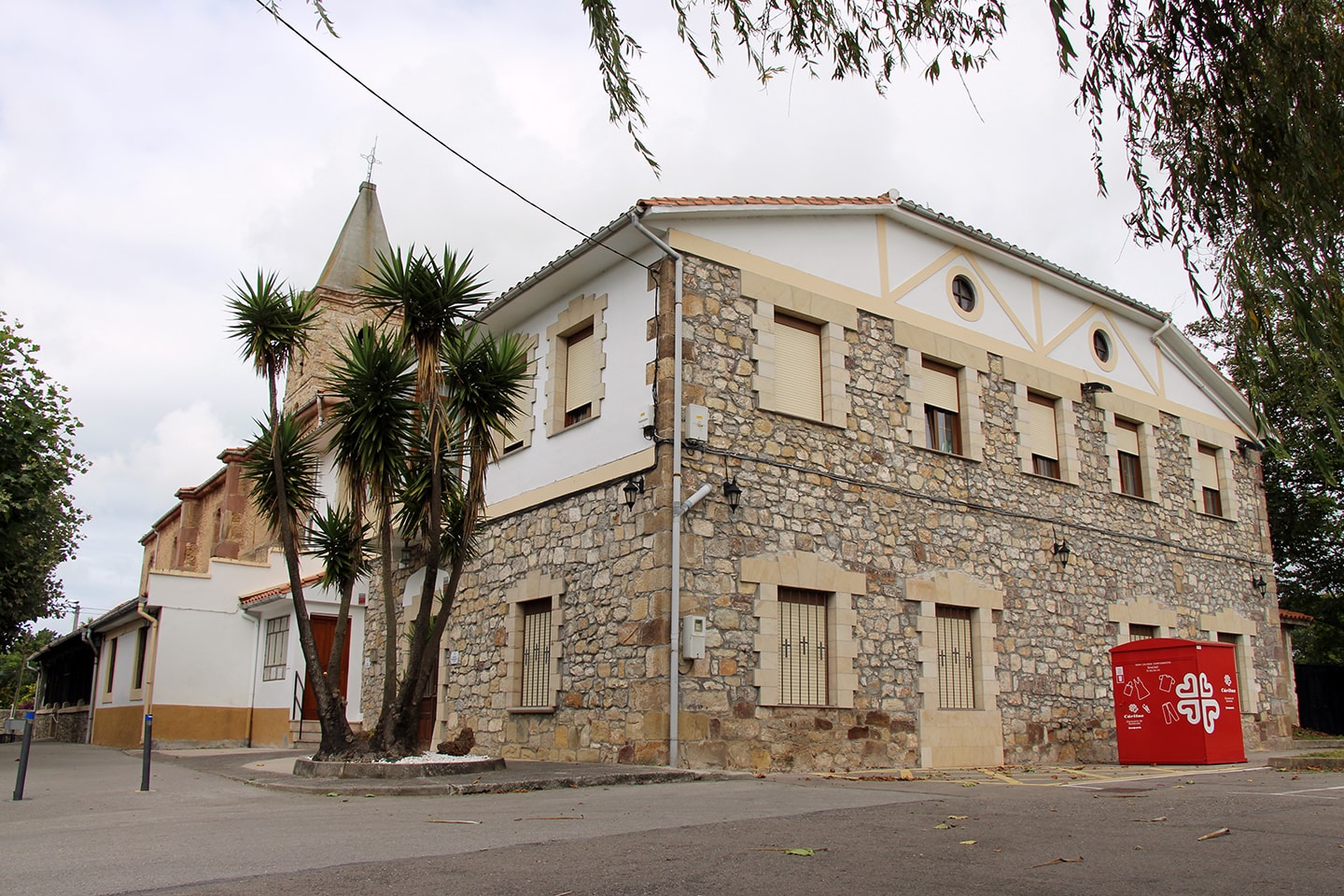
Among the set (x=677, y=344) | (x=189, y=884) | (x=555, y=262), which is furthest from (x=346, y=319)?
(x=189, y=884)

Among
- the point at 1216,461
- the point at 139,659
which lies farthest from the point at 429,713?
the point at 1216,461

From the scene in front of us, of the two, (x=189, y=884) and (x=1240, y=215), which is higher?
(x=1240, y=215)

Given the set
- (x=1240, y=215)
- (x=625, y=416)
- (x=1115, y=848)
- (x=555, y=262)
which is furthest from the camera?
(x=555, y=262)

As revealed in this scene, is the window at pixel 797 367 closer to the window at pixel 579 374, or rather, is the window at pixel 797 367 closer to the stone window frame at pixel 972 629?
the window at pixel 579 374

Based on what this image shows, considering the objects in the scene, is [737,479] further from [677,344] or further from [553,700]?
[553,700]

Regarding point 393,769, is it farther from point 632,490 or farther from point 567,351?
point 567,351

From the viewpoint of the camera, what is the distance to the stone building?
11320 mm

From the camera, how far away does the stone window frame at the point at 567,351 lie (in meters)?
12.9

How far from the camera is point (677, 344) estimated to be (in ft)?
38.1

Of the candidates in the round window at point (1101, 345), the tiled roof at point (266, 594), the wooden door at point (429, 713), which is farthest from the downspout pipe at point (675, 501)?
the tiled roof at point (266, 594)

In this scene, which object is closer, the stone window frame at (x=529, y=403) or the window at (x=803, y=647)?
the window at (x=803, y=647)

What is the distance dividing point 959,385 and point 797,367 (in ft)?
10.4

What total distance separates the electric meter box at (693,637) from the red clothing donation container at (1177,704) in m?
6.03

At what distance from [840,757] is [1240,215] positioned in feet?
27.8
